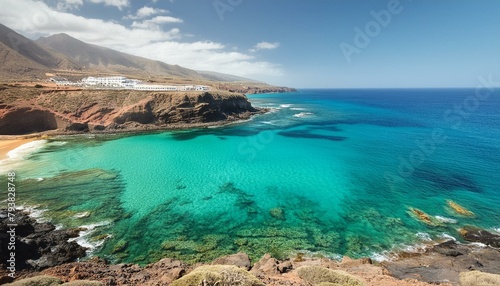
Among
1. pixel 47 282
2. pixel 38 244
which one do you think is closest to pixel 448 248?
pixel 47 282

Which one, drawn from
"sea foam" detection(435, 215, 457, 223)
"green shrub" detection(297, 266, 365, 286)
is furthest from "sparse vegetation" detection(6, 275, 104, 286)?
"sea foam" detection(435, 215, 457, 223)

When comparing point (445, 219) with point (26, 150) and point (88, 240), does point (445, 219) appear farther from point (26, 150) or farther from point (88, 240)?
point (26, 150)

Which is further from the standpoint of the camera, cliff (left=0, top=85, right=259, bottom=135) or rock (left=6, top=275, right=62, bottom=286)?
cliff (left=0, top=85, right=259, bottom=135)

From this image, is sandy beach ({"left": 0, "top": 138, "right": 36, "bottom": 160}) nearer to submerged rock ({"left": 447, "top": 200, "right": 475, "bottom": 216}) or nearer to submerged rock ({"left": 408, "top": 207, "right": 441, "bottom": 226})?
submerged rock ({"left": 408, "top": 207, "right": 441, "bottom": 226})

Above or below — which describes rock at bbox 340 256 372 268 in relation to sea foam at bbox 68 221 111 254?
below

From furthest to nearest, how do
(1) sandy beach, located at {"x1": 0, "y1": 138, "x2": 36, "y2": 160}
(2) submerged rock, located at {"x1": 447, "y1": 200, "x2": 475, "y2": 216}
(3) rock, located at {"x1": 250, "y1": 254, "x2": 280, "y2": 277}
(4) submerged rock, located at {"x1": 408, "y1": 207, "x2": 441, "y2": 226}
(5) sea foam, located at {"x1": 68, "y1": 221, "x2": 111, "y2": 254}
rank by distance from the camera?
(1) sandy beach, located at {"x1": 0, "y1": 138, "x2": 36, "y2": 160} < (2) submerged rock, located at {"x1": 447, "y1": 200, "x2": 475, "y2": 216} < (4) submerged rock, located at {"x1": 408, "y1": 207, "x2": 441, "y2": 226} < (5) sea foam, located at {"x1": 68, "y1": 221, "x2": 111, "y2": 254} < (3) rock, located at {"x1": 250, "y1": 254, "x2": 280, "y2": 277}

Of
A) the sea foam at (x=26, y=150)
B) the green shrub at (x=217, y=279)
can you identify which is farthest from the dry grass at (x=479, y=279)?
the sea foam at (x=26, y=150)

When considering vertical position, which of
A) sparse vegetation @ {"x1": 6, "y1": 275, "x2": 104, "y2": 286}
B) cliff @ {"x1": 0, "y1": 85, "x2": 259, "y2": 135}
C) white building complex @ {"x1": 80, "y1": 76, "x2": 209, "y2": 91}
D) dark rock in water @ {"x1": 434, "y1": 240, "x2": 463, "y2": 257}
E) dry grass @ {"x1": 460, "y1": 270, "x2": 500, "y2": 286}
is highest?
white building complex @ {"x1": 80, "y1": 76, "x2": 209, "y2": 91}
